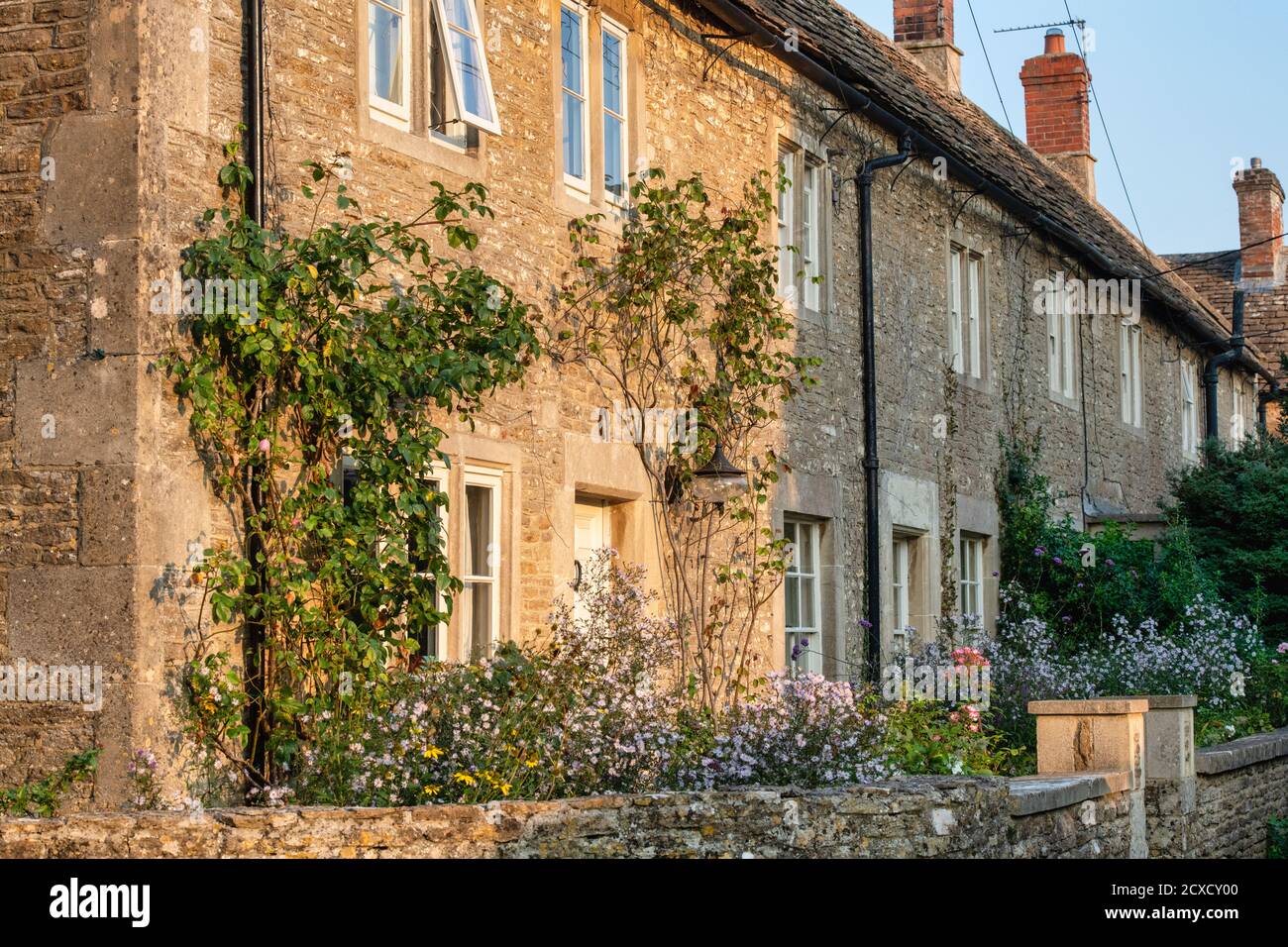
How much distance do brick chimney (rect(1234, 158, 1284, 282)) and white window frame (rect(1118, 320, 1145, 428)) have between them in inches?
413

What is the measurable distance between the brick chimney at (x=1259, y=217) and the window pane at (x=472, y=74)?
24709 mm

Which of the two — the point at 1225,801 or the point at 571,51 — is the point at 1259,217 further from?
the point at 571,51

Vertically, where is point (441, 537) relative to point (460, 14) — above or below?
below

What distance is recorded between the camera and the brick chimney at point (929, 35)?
19.4 m

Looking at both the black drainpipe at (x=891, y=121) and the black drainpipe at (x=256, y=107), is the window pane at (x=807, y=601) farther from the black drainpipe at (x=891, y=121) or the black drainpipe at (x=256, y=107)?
the black drainpipe at (x=256, y=107)

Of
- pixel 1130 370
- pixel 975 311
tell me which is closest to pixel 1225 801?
pixel 975 311

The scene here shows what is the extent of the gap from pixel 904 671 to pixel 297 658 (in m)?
7.01

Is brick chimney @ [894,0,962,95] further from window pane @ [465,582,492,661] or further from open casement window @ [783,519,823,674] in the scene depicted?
window pane @ [465,582,492,661]

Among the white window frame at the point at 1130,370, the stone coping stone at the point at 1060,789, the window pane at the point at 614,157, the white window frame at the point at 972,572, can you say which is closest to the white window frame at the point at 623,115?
the window pane at the point at 614,157

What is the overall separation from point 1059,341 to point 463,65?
11320 millimetres

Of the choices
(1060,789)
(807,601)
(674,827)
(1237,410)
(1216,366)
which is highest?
(1216,366)

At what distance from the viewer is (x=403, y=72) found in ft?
29.8
